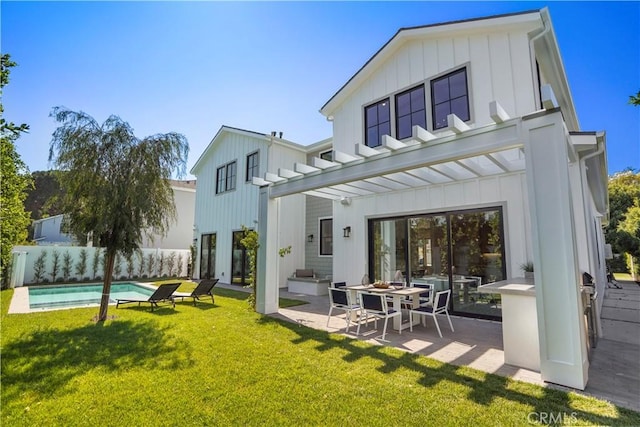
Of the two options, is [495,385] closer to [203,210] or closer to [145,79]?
[145,79]

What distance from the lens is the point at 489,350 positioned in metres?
5.19

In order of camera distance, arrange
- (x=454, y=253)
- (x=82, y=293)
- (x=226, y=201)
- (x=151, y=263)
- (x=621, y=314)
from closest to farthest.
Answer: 1. (x=454, y=253)
2. (x=621, y=314)
3. (x=82, y=293)
4. (x=226, y=201)
5. (x=151, y=263)

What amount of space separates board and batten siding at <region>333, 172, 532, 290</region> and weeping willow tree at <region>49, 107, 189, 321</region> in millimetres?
5489

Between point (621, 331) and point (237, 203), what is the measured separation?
1363 centimetres

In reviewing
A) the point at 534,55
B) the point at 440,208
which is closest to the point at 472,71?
the point at 534,55

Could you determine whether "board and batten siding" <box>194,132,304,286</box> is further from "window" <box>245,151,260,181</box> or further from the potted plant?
the potted plant

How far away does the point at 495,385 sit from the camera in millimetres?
3836

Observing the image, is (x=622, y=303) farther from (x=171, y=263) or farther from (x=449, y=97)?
(x=171, y=263)

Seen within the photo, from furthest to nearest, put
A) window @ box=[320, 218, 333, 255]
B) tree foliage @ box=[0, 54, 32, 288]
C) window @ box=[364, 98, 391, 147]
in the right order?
window @ box=[320, 218, 333, 255], window @ box=[364, 98, 391, 147], tree foliage @ box=[0, 54, 32, 288]

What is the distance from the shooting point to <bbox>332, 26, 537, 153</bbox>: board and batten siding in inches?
275

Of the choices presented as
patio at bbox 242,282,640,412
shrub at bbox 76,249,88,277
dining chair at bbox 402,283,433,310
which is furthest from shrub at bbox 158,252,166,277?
dining chair at bbox 402,283,433,310

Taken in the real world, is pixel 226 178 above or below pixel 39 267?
above

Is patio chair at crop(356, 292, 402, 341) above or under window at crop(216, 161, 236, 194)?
under

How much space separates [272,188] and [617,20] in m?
9.90
